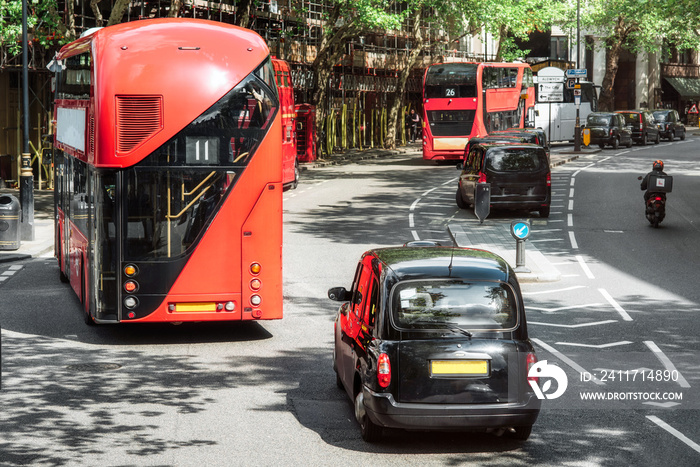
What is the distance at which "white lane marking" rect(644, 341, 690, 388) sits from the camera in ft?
36.2

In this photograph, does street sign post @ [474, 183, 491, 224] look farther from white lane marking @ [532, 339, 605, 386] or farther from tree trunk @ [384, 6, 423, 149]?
tree trunk @ [384, 6, 423, 149]

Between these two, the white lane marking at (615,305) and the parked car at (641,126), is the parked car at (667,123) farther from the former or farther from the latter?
the white lane marking at (615,305)

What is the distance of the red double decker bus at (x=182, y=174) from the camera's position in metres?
12.4

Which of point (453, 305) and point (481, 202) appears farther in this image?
point (481, 202)

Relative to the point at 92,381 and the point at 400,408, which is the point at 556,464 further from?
the point at 92,381

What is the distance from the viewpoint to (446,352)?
27.4 ft

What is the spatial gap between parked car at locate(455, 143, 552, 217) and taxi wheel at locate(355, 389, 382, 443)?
57.2 ft

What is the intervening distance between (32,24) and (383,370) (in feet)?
76.8

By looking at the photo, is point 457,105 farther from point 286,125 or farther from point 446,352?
point 446,352

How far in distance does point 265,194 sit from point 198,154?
3.04 feet

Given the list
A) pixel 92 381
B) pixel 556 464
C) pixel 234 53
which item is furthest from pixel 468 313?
pixel 234 53

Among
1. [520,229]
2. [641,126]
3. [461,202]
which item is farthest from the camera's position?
[641,126]

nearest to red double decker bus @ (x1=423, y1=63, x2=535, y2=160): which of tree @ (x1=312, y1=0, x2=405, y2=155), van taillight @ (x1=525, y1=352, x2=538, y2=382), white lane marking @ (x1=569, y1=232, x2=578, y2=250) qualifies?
tree @ (x1=312, y1=0, x2=405, y2=155)

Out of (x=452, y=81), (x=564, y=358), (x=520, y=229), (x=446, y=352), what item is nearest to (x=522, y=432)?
(x=446, y=352)
